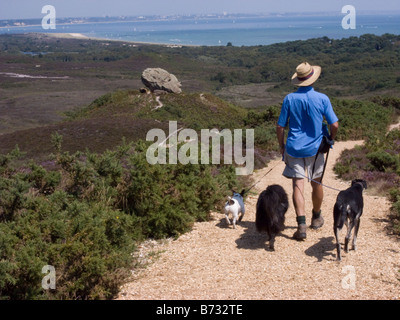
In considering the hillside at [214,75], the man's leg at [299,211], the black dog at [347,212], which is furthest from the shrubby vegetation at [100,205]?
the hillside at [214,75]

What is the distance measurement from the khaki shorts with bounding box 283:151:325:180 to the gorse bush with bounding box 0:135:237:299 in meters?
1.69

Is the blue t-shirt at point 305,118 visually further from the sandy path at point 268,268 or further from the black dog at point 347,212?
the sandy path at point 268,268

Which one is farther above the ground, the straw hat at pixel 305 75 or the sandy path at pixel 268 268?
the straw hat at pixel 305 75

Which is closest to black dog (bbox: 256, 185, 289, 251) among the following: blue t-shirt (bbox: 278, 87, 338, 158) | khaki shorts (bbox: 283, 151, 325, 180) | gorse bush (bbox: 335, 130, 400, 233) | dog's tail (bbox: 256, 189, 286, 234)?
dog's tail (bbox: 256, 189, 286, 234)

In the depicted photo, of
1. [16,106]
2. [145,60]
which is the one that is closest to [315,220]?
[16,106]

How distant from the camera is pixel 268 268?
5.42 metres

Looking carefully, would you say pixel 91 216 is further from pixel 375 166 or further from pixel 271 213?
pixel 375 166

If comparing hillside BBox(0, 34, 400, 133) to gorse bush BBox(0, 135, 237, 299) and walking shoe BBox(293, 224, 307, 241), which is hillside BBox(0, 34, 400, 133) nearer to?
gorse bush BBox(0, 135, 237, 299)

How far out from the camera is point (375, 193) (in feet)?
30.5

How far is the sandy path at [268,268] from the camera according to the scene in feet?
16.0

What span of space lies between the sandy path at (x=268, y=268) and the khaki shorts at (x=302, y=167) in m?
0.83

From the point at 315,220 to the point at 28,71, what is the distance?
9179 cm
